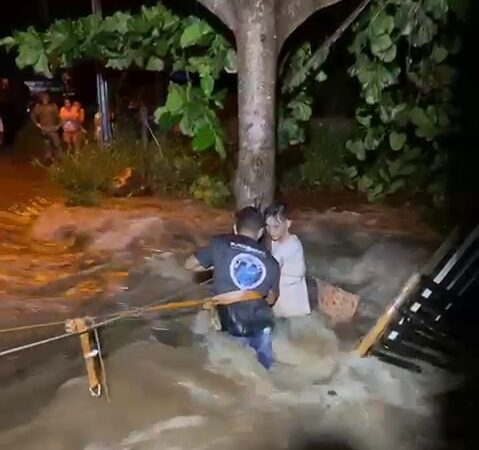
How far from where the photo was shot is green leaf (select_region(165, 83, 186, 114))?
611cm

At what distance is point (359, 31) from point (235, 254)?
226 centimetres

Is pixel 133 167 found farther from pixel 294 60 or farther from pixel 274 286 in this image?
pixel 274 286

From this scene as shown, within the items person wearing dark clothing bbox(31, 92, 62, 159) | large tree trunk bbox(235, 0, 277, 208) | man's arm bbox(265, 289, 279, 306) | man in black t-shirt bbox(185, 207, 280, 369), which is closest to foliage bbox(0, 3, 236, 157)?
large tree trunk bbox(235, 0, 277, 208)

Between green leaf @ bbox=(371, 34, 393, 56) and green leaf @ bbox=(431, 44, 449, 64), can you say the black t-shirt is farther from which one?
green leaf @ bbox=(431, 44, 449, 64)

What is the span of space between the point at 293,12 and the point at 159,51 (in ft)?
4.84

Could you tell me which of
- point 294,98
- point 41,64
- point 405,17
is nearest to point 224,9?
point 405,17

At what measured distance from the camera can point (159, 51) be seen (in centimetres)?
→ 693

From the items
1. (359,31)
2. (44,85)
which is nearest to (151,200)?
(359,31)

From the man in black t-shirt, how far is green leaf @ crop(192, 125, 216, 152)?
691 mm

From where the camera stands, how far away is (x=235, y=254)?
534cm

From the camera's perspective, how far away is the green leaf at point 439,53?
6373 mm

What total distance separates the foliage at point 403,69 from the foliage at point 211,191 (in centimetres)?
359

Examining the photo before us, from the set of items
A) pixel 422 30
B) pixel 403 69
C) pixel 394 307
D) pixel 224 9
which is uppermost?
pixel 224 9

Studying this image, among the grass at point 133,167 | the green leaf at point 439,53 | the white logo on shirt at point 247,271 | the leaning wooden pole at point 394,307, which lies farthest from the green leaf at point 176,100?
the grass at point 133,167
